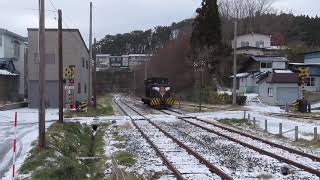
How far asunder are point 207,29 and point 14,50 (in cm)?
2712

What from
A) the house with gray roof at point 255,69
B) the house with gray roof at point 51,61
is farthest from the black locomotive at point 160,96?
the house with gray roof at point 255,69

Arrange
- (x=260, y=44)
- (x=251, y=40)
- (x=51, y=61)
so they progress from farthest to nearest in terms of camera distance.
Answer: (x=260, y=44)
(x=251, y=40)
(x=51, y=61)

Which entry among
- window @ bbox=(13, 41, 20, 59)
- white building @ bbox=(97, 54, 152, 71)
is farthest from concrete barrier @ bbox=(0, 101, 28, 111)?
white building @ bbox=(97, 54, 152, 71)

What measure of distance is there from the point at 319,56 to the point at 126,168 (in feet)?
253

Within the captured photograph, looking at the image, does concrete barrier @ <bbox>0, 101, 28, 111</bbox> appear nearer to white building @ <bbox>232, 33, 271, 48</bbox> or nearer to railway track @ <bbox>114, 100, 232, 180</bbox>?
railway track @ <bbox>114, 100, 232, 180</bbox>

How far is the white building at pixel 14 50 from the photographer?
68.8 meters

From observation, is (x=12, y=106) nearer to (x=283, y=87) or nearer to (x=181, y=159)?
(x=283, y=87)

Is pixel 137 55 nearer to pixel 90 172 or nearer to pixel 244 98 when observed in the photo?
pixel 244 98

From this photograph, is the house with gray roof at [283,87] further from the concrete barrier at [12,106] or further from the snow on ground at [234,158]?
the snow on ground at [234,158]

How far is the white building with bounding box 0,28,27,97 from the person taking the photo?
68.8 meters

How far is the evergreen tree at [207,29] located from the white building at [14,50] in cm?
2443

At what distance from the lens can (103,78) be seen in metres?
163

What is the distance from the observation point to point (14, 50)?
73812 millimetres

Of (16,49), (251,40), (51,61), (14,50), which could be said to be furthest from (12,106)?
(251,40)
